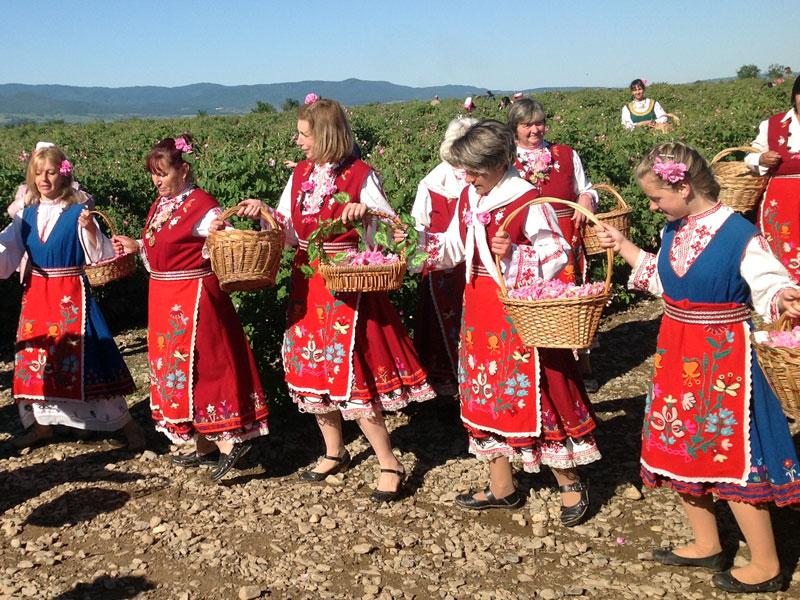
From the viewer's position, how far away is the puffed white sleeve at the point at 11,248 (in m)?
4.94

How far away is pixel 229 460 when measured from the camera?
466 cm

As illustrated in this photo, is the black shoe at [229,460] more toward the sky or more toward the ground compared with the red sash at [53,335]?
more toward the ground

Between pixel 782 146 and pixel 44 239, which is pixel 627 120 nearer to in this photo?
pixel 782 146

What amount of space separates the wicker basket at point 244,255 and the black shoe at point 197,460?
1.37 metres

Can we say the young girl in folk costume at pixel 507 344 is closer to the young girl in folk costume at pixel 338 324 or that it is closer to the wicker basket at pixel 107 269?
the young girl in folk costume at pixel 338 324

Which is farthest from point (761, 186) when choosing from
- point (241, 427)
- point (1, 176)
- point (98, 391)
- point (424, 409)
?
point (1, 176)

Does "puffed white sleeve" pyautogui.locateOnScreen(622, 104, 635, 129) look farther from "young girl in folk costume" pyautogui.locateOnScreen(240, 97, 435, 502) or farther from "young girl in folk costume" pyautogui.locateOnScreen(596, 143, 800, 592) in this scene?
"young girl in folk costume" pyautogui.locateOnScreen(596, 143, 800, 592)

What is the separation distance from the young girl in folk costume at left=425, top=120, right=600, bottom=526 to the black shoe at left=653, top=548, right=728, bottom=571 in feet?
1.63

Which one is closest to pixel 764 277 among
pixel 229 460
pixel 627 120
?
pixel 229 460

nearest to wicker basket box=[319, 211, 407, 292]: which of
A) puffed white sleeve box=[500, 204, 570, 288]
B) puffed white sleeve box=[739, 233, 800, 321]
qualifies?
puffed white sleeve box=[500, 204, 570, 288]

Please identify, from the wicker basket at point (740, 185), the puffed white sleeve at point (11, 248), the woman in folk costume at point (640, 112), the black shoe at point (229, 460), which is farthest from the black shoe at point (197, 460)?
the woman in folk costume at point (640, 112)

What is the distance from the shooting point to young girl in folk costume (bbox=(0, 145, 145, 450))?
4977 millimetres

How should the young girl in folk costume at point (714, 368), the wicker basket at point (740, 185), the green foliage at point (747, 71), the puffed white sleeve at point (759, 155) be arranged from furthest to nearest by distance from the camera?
the green foliage at point (747, 71), the wicker basket at point (740, 185), the puffed white sleeve at point (759, 155), the young girl in folk costume at point (714, 368)

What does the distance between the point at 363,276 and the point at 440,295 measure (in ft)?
4.44
